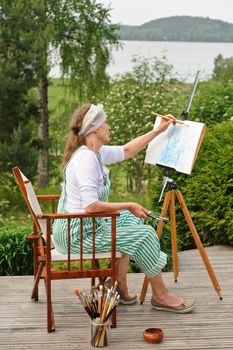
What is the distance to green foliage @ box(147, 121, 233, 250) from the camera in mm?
5695

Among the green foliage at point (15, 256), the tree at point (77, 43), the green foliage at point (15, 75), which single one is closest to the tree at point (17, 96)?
the green foliage at point (15, 75)

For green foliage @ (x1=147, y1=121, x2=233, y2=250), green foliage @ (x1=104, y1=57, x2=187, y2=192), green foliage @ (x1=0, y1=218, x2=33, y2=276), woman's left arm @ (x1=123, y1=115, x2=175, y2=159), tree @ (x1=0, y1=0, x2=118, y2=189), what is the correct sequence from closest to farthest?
woman's left arm @ (x1=123, y1=115, x2=175, y2=159) < green foliage @ (x1=0, y1=218, x2=33, y2=276) < green foliage @ (x1=147, y1=121, x2=233, y2=250) < green foliage @ (x1=104, y1=57, x2=187, y2=192) < tree @ (x1=0, y1=0, x2=118, y2=189)

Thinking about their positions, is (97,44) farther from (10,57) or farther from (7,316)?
(7,316)

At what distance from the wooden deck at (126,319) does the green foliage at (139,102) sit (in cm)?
890

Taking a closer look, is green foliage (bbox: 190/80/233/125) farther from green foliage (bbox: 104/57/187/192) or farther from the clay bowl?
the clay bowl

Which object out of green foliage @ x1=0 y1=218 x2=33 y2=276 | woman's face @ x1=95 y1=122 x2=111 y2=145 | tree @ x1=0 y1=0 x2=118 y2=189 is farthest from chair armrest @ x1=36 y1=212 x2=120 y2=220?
tree @ x1=0 y1=0 x2=118 y2=189

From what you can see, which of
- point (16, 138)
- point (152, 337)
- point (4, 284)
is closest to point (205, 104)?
point (16, 138)

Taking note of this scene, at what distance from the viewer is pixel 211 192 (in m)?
5.77

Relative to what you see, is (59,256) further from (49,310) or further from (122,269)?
(122,269)

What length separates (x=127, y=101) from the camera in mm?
14258

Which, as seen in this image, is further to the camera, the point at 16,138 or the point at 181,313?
the point at 16,138

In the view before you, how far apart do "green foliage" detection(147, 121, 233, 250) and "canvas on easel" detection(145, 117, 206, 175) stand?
149cm

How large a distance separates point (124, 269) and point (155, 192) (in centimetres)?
201

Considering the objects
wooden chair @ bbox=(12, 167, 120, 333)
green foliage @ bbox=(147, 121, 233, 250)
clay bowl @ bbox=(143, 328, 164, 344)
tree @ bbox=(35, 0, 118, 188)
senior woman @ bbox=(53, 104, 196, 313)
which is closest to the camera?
clay bowl @ bbox=(143, 328, 164, 344)
